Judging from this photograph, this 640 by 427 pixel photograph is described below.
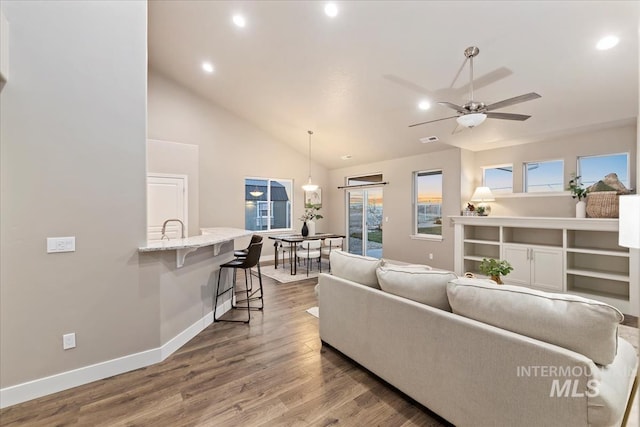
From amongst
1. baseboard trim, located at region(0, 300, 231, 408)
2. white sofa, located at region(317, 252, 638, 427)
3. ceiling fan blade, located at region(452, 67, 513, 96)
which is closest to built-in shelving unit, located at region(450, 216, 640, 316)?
ceiling fan blade, located at region(452, 67, 513, 96)

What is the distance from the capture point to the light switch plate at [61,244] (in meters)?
2.07

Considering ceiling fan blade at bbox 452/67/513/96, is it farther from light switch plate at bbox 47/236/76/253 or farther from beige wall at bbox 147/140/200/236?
beige wall at bbox 147/140/200/236

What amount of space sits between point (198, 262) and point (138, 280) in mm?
694

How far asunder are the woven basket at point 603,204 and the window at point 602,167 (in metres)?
0.50

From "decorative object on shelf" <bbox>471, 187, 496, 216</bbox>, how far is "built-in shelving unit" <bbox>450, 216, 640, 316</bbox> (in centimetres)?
37

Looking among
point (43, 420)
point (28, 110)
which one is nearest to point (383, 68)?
point (28, 110)

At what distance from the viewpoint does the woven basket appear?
3807mm

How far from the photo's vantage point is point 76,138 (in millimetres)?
2162

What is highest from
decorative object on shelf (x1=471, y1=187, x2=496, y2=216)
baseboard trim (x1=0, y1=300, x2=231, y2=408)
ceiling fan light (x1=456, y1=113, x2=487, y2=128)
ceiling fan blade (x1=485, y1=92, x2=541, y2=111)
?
ceiling fan blade (x1=485, y1=92, x2=541, y2=111)

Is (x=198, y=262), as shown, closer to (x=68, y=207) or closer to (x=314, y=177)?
(x=68, y=207)

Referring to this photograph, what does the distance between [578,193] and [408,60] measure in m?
3.33

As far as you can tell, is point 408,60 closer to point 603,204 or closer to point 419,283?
point 419,283

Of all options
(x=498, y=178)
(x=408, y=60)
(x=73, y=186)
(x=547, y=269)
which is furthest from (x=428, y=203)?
(x=73, y=186)

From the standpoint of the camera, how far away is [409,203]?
661 cm
